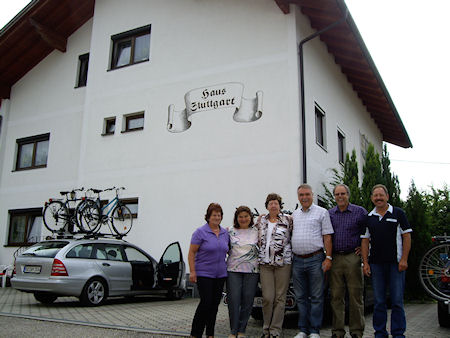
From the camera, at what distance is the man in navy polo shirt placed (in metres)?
5.16

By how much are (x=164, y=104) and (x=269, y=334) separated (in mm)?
9086

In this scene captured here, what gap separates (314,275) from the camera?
5.53 metres

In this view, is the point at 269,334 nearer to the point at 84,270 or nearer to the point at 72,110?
the point at 84,270

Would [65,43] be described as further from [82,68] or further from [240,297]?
[240,297]

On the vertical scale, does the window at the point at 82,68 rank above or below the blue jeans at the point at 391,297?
above

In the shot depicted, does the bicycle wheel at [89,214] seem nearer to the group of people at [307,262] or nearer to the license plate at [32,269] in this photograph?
the license plate at [32,269]

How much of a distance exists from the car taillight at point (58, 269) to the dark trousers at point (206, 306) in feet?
14.4

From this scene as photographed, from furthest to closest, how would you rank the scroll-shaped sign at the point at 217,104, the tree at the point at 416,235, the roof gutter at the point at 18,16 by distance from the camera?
the roof gutter at the point at 18,16 < the scroll-shaped sign at the point at 217,104 < the tree at the point at 416,235

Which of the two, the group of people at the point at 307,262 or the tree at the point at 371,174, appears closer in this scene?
the group of people at the point at 307,262

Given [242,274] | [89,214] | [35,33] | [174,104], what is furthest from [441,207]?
[242,274]

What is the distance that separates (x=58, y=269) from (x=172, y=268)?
2.42 metres

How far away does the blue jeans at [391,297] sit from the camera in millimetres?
5121

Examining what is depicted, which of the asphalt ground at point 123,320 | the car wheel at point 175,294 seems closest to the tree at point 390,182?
the asphalt ground at point 123,320

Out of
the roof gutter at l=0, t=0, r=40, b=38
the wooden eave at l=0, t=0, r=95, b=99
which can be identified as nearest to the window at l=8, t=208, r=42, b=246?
the wooden eave at l=0, t=0, r=95, b=99
